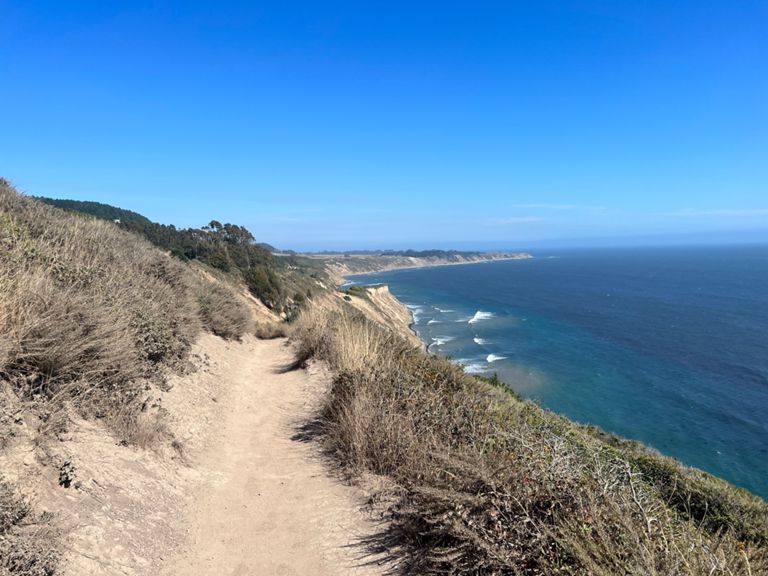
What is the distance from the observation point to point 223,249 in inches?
1633

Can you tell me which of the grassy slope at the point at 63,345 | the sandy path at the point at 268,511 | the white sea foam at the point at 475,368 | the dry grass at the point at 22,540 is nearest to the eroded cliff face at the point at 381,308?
the white sea foam at the point at 475,368

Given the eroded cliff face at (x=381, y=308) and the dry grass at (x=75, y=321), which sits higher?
the dry grass at (x=75, y=321)

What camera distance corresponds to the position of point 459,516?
3.57 meters

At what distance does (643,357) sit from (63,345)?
52.5 meters

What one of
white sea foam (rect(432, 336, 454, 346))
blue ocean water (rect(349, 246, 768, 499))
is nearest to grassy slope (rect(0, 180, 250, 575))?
blue ocean water (rect(349, 246, 768, 499))

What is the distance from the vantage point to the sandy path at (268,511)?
386 centimetres

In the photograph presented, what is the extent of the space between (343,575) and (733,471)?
28572 millimetres

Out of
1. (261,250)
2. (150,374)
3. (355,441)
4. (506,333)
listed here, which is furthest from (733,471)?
(261,250)

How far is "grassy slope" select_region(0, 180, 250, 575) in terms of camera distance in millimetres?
3153

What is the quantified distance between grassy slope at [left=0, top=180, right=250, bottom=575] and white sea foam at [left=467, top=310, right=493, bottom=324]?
6478 cm

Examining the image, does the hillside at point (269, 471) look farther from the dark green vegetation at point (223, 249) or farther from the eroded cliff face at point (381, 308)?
the eroded cliff face at point (381, 308)

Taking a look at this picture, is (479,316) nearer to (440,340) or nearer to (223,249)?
(440,340)

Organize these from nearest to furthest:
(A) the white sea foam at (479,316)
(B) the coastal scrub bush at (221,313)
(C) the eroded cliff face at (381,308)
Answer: (B) the coastal scrub bush at (221,313) → (C) the eroded cliff face at (381,308) → (A) the white sea foam at (479,316)

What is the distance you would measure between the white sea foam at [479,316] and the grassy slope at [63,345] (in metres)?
64.8
